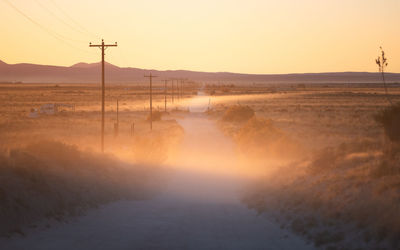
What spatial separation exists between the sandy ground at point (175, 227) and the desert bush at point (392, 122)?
6.12 meters

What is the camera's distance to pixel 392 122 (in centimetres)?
1620

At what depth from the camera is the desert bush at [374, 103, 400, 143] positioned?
16.0 metres

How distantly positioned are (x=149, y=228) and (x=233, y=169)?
1312 centimetres

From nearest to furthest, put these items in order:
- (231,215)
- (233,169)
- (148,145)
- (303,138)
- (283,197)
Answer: (231,215), (283,197), (233,169), (148,145), (303,138)

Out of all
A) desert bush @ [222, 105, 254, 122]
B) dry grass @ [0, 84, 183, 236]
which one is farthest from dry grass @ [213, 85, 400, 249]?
desert bush @ [222, 105, 254, 122]

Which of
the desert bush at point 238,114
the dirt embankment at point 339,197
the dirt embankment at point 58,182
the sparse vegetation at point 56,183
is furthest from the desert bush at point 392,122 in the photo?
the desert bush at point 238,114

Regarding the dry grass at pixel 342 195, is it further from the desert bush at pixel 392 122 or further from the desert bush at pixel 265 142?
the desert bush at pixel 265 142

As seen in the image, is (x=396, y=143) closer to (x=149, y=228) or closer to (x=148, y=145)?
(x=149, y=228)

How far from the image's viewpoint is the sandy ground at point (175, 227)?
1138 centimetres

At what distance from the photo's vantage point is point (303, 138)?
35719 millimetres

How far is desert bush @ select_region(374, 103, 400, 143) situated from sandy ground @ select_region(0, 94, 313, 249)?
6.12 metres

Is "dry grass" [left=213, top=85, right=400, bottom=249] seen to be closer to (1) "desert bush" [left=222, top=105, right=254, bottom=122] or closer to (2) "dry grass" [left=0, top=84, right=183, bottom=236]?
(2) "dry grass" [left=0, top=84, right=183, bottom=236]

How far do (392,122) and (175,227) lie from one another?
9412 mm

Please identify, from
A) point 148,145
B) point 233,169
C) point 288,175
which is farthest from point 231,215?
point 148,145
